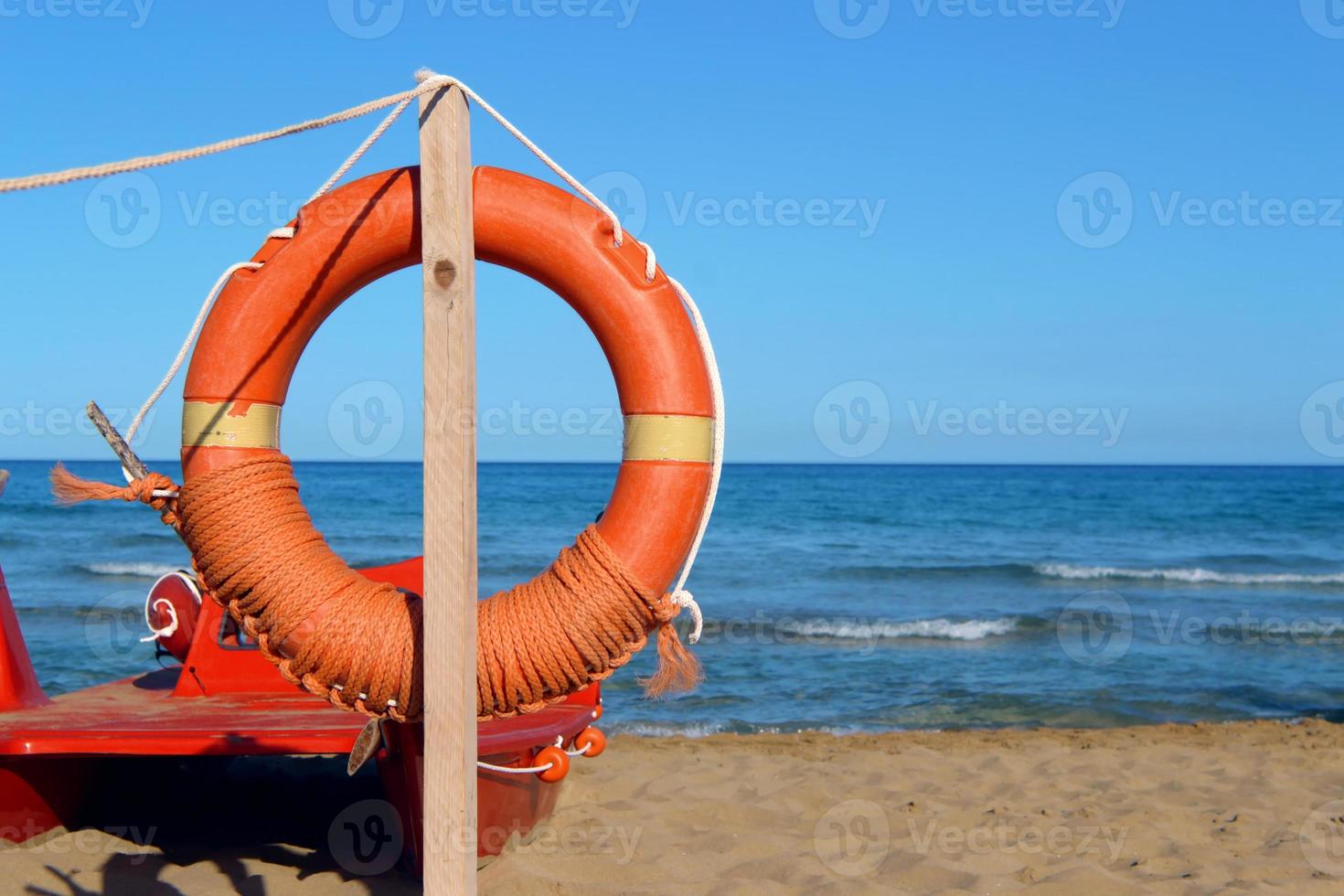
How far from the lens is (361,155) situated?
8.66ft

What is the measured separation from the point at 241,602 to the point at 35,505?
97.3ft

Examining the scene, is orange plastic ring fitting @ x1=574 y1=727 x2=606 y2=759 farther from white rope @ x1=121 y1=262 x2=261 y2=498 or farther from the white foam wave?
the white foam wave

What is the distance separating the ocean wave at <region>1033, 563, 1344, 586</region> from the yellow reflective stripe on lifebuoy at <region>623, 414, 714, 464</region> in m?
15.2

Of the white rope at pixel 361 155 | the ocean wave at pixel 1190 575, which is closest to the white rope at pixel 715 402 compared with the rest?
the white rope at pixel 361 155

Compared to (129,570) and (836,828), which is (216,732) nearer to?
(836,828)

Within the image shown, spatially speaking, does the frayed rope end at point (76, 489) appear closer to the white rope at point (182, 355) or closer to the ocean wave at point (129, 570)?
the white rope at point (182, 355)

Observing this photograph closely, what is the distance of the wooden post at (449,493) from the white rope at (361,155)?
0.11 meters

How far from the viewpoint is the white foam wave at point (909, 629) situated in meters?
11.2

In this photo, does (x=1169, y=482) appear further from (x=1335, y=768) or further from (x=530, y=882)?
(x=530, y=882)

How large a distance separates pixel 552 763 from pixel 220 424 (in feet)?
6.29

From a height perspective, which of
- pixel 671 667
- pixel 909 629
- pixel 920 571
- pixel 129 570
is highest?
pixel 671 667

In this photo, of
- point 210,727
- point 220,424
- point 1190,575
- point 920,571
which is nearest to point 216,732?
point 210,727

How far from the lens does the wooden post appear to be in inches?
93.0

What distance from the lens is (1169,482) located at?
1905 inches
